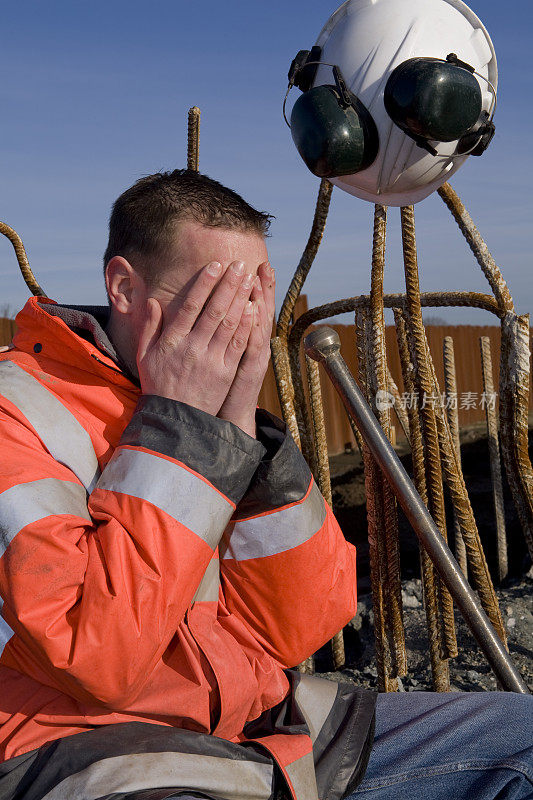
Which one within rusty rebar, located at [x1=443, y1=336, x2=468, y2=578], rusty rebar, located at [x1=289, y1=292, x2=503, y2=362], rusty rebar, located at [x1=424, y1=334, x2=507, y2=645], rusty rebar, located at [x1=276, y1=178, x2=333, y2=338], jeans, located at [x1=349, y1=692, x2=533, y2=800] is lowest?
jeans, located at [x1=349, y1=692, x2=533, y2=800]

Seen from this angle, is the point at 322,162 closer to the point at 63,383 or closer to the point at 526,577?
the point at 63,383

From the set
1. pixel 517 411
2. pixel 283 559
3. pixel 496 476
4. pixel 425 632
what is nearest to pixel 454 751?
pixel 283 559

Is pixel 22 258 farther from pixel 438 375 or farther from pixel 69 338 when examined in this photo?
pixel 438 375

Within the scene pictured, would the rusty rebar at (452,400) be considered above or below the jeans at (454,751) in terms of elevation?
above

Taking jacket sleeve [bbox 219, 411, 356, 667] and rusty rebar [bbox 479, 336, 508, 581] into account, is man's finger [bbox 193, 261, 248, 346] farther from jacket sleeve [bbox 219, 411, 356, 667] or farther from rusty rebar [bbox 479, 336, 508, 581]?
rusty rebar [bbox 479, 336, 508, 581]

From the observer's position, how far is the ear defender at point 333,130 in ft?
5.92

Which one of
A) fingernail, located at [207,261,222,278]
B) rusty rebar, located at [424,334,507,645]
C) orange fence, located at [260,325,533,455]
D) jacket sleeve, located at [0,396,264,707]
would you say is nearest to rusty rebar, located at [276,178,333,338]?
rusty rebar, located at [424,334,507,645]

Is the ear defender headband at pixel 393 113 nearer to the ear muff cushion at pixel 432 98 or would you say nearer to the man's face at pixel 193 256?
the ear muff cushion at pixel 432 98

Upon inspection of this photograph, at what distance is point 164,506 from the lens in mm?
1197

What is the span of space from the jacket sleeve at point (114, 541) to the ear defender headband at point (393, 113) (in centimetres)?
88

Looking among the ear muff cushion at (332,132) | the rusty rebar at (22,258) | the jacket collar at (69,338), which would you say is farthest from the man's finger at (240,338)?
the rusty rebar at (22,258)

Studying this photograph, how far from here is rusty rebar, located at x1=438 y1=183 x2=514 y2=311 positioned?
7.45ft

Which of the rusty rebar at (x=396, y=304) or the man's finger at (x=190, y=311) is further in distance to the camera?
the rusty rebar at (x=396, y=304)

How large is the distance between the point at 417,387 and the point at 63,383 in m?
1.32
